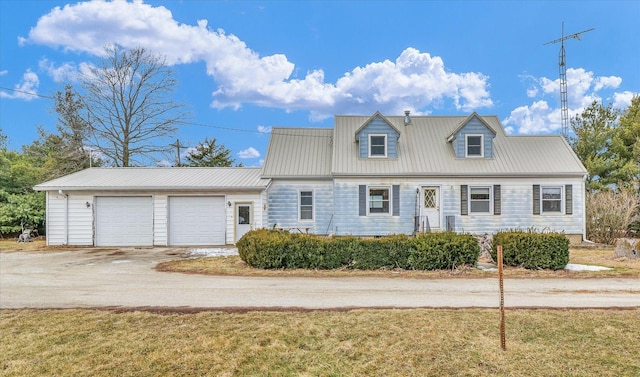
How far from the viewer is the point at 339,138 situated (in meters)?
17.4

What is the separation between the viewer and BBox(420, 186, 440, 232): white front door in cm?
1554

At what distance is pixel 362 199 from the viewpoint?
15586mm

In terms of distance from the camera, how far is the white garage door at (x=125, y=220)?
15.7 metres

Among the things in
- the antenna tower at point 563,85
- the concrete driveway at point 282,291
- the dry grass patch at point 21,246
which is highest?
the antenna tower at point 563,85

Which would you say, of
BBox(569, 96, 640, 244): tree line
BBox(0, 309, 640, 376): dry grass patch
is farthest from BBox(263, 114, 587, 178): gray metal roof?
BBox(0, 309, 640, 376): dry grass patch

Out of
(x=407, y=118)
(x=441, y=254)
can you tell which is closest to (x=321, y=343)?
(x=441, y=254)

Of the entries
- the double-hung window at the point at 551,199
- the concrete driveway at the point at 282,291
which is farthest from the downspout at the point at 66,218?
the double-hung window at the point at 551,199

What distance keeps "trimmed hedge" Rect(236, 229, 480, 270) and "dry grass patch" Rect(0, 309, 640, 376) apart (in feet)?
12.5

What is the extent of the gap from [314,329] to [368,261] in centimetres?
492

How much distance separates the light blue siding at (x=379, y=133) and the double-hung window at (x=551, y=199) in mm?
6824

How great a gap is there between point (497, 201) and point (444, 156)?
3052mm

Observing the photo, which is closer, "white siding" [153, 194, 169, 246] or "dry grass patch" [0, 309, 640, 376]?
"dry grass patch" [0, 309, 640, 376]

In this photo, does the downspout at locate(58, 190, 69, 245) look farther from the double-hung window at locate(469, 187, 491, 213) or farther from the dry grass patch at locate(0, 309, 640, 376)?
the double-hung window at locate(469, 187, 491, 213)

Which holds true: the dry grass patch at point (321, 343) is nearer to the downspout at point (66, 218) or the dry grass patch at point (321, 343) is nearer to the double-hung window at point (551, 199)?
the double-hung window at point (551, 199)
